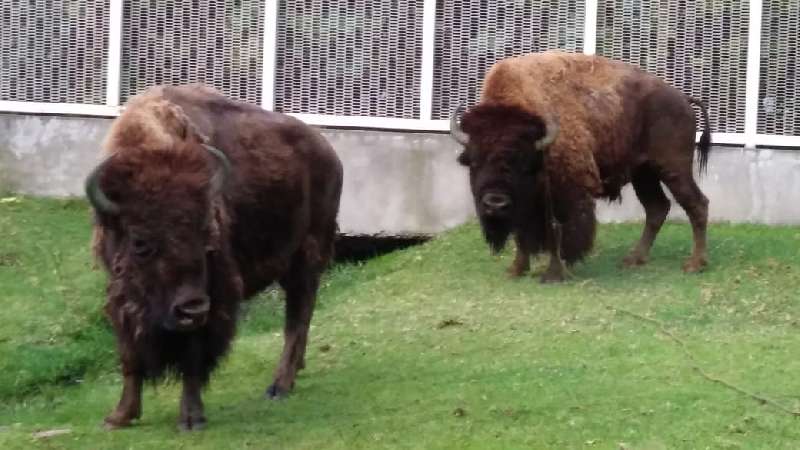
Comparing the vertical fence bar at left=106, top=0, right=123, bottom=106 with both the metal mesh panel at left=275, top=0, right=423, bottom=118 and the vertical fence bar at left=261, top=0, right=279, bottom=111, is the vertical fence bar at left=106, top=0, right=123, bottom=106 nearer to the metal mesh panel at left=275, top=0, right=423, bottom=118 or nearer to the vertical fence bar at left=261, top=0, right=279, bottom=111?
the vertical fence bar at left=261, top=0, right=279, bottom=111

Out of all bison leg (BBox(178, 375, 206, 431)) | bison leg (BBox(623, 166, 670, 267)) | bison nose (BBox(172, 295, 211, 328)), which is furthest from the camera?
bison leg (BBox(623, 166, 670, 267))

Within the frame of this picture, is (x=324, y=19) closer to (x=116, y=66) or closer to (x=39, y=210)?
(x=116, y=66)

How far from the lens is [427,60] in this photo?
47.2 feet

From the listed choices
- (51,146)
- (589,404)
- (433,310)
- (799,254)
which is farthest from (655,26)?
(589,404)

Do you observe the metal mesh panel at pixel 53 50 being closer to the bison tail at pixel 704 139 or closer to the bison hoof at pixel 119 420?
the bison tail at pixel 704 139

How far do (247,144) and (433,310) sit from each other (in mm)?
2858

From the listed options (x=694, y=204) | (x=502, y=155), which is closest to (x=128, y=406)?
(x=502, y=155)

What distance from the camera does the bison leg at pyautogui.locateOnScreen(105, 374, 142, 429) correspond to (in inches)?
310

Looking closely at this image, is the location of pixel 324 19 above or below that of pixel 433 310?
above

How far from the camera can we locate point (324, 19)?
14.5 metres

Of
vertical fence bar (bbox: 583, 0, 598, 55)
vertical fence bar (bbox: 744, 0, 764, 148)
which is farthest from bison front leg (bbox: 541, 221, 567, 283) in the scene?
vertical fence bar (bbox: 744, 0, 764, 148)

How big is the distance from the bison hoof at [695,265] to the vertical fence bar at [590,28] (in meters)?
3.01

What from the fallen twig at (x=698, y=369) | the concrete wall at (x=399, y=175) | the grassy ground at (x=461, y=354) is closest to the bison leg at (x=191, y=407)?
the grassy ground at (x=461, y=354)

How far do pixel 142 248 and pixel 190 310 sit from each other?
423 millimetres
